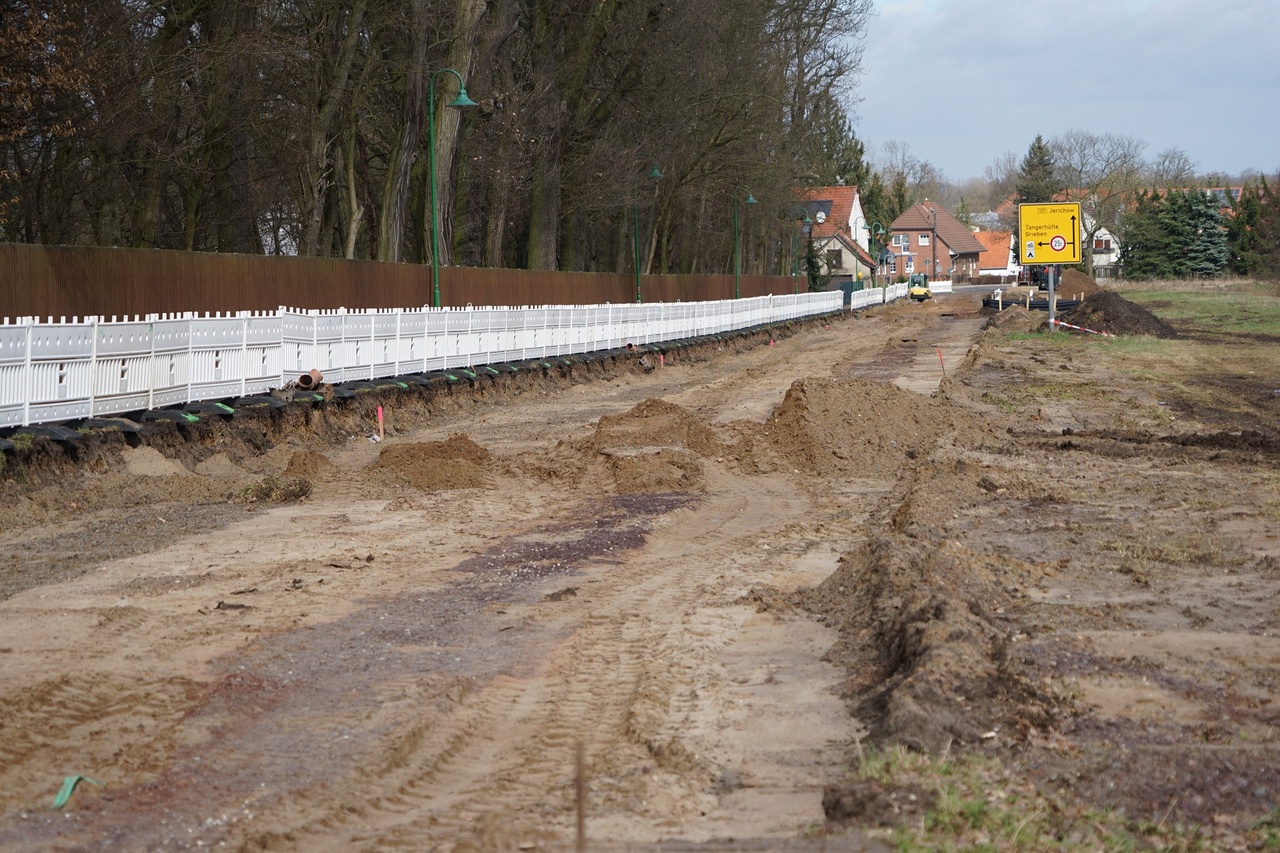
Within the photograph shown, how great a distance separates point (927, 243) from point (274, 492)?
156 meters

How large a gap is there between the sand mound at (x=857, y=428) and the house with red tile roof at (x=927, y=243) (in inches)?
5503

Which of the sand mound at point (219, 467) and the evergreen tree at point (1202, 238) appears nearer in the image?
the sand mound at point (219, 467)

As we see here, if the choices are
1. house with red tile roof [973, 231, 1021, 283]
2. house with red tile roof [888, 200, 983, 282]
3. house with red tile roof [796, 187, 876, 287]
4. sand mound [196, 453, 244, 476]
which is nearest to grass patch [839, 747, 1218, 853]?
sand mound [196, 453, 244, 476]

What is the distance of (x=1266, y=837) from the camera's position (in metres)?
4.66

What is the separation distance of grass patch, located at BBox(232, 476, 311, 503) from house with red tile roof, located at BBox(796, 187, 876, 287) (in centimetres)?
11040

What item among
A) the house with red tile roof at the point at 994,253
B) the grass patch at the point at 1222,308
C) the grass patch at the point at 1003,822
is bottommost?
the grass patch at the point at 1003,822

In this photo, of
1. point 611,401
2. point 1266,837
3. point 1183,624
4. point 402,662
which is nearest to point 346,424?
point 611,401

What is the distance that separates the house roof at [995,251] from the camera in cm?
17675

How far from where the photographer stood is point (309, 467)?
53.3 ft

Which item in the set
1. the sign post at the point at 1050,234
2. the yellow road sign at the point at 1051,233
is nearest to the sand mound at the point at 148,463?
the sign post at the point at 1050,234

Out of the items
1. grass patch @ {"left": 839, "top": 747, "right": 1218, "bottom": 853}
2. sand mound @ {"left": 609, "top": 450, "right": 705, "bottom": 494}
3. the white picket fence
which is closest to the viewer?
grass patch @ {"left": 839, "top": 747, "right": 1218, "bottom": 853}

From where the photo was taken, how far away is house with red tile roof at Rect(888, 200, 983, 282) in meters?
162

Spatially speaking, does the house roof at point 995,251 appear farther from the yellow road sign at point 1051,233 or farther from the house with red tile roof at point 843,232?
the yellow road sign at point 1051,233

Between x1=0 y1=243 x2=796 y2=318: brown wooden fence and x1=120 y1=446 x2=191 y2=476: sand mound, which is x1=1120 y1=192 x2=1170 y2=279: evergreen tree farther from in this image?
x1=120 y1=446 x2=191 y2=476: sand mound
